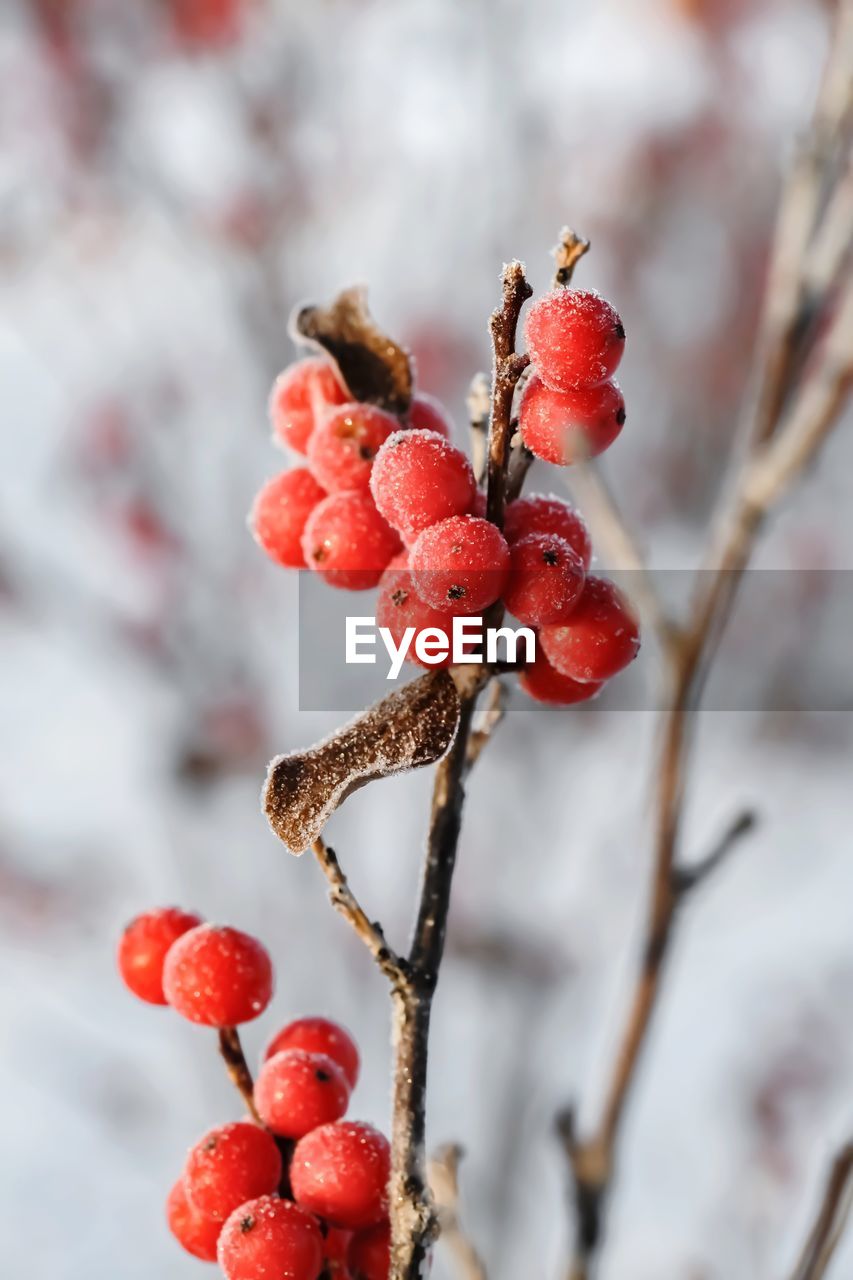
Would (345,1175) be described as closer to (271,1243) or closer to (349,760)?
(271,1243)

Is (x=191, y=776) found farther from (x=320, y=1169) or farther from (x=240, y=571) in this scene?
(x=320, y=1169)

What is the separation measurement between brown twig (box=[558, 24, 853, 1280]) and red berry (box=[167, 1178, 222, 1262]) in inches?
15.0

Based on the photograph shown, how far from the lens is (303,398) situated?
60 cm

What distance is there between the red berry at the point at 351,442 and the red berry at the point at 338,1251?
384 mm

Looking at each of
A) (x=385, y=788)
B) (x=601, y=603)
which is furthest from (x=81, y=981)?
(x=601, y=603)

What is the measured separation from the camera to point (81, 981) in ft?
13.3

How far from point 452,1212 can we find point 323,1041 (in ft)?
0.48

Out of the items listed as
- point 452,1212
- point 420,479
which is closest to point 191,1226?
point 452,1212

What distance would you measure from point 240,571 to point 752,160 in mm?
2617

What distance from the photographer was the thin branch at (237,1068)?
56 cm

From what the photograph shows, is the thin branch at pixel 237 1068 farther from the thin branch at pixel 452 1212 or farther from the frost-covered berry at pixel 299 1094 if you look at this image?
the thin branch at pixel 452 1212

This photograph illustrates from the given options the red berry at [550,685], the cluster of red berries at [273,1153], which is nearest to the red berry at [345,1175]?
the cluster of red berries at [273,1153]

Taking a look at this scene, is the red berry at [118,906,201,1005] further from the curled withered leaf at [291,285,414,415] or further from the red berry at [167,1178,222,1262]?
the curled withered leaf at [291,285,414,415]

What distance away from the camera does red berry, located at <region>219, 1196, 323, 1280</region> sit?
1.53ft
